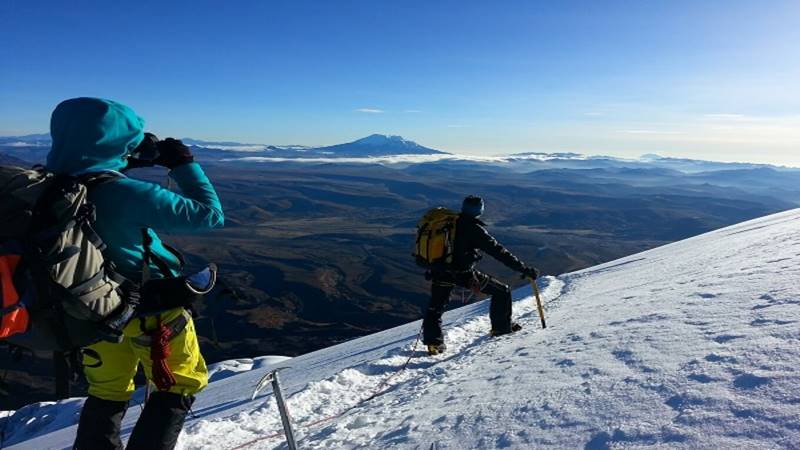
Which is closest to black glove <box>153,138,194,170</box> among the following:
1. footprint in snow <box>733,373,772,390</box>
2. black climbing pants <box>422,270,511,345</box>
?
footprint in snow <box>733,373,772,390</box>

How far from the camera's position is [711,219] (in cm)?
13125

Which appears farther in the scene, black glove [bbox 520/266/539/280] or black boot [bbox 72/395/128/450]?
black glove [bbox 520/266/539/280]

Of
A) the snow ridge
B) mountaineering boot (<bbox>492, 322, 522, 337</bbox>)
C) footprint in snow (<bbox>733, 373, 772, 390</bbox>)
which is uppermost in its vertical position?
footprint in snow (<bbox>733, 373, 772, 390</bbox>)

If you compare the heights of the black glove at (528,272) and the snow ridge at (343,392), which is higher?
the black glove at (528,272)

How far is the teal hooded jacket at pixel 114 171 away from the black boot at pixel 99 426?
0.90 meters

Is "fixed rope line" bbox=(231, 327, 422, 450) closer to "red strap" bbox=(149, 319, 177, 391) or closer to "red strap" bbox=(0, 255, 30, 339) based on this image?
"red strap" bbox=(149, 319, 177, 391)

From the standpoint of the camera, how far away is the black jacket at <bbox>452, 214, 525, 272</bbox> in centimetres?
629

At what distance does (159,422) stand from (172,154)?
4.64ft

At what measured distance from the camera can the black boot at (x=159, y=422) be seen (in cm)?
262

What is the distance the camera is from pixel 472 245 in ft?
21.0

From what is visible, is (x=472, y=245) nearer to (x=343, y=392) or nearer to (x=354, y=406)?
(x=343, y=392)

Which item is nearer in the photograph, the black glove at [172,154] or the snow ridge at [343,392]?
the black glove at [172,154]

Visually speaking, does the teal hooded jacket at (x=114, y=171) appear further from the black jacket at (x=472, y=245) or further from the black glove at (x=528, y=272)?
the black glove at (x=528, y=272)

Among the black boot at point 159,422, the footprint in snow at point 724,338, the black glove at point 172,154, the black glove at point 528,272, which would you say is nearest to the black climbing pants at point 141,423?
the black boot at point 159,422
